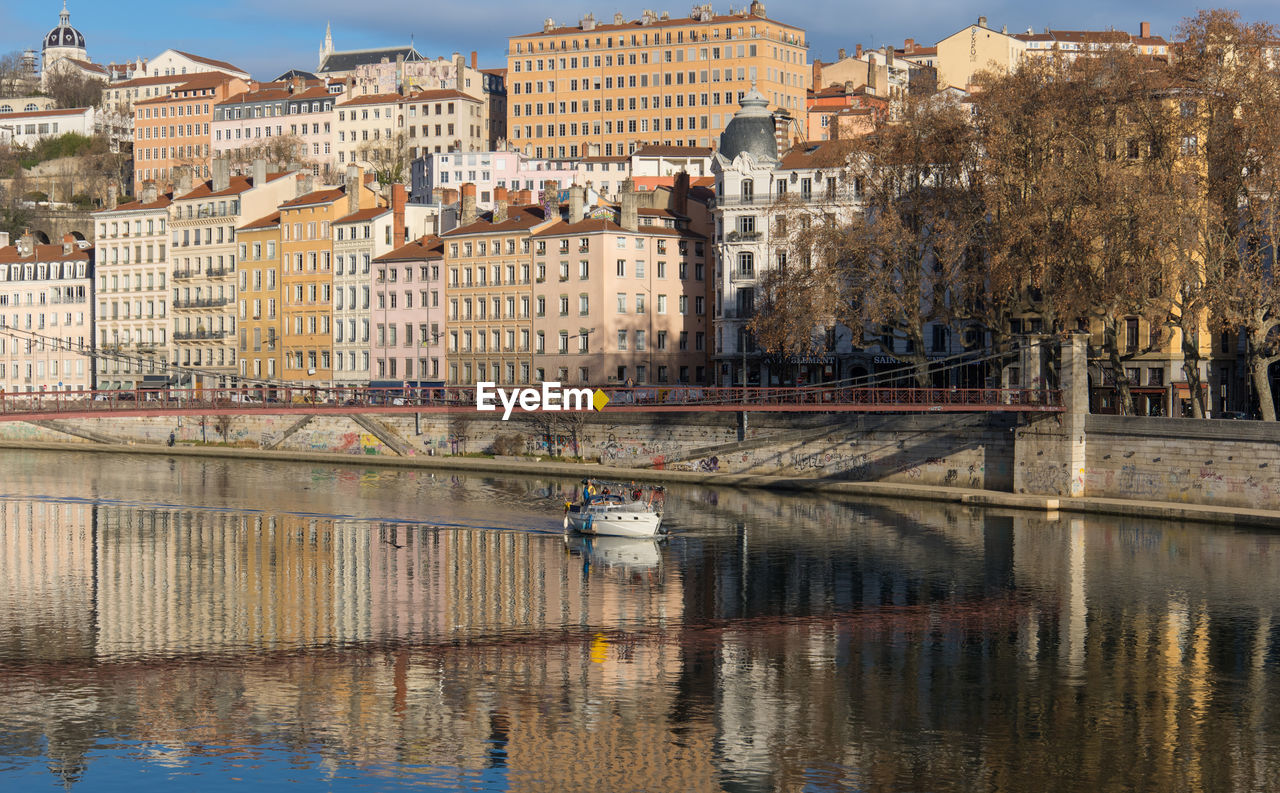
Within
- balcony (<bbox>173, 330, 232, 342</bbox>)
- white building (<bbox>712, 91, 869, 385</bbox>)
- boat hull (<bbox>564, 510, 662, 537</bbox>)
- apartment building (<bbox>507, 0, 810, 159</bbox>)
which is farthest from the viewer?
apartment building (<bbox>507, 0, 810, 159</bbox>)

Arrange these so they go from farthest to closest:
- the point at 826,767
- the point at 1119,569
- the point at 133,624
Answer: the point at 1119,569, the point at 133,624, the point at 826,767

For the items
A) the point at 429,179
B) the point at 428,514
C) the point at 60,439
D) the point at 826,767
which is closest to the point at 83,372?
the point at 60,439

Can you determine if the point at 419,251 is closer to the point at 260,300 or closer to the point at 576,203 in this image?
the point at 576,203

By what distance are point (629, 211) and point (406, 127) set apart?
7363 cm

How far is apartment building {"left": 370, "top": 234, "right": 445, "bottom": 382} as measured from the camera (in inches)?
4375

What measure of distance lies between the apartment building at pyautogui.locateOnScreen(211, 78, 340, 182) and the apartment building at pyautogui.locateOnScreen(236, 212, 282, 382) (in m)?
49.4

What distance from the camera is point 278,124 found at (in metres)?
177

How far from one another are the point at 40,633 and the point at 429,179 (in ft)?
360

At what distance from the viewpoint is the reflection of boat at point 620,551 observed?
57562 mm

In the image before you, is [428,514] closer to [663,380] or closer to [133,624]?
[133,624]

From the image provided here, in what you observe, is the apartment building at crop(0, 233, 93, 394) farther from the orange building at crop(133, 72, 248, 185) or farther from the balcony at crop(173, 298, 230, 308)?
the orange building at crop(133, 72, 248, 185)

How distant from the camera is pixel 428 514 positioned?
69.2 m

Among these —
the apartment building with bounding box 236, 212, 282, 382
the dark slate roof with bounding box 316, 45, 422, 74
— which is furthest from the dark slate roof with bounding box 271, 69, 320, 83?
the apartment building with bounding box 236, 212, 282, 382

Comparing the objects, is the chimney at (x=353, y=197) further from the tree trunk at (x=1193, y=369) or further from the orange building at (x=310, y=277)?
the tree trunk at (x=1193, y=369)
